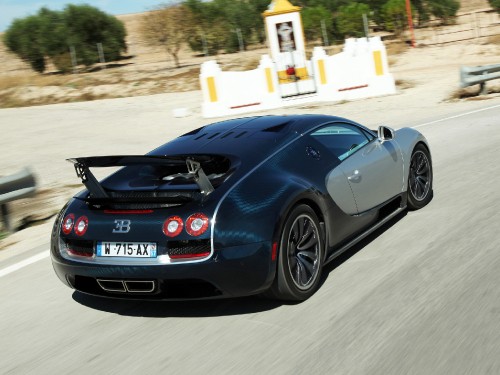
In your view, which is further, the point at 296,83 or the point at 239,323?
the point at 296,83

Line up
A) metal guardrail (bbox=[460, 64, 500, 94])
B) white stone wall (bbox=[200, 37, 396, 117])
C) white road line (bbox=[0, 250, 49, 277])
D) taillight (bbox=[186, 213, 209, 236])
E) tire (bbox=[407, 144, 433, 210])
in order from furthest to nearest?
1. white stone wall (bbox=[200, 37, 396, 117])
2. metal guardrail (bbox=[460, 64, 500, 94])
3. tire (bbox=[407, 144, 433, 210])
4. white road line (bbox=[0, 250, 49, 277])
5. taillight (bbox=[186, 213, 209, 236])

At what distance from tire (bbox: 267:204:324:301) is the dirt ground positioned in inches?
151

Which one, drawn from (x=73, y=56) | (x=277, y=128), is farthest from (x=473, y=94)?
(x=73, y=56)

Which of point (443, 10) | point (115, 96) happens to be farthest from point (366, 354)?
point (443, 10)

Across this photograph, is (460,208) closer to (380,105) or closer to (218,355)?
(218,355)

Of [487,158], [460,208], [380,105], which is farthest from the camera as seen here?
[380,105]

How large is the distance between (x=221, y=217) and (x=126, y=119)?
19824 mm

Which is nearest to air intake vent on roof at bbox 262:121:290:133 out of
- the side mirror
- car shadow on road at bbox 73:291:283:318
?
the side mirror

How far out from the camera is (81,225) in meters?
4.89

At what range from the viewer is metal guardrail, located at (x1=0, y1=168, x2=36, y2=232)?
8.01 meters

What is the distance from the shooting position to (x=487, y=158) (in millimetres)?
9633

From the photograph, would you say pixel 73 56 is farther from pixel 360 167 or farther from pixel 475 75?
pixel 360 167

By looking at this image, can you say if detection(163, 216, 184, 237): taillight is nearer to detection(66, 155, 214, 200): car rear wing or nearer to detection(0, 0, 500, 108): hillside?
detection(66, 155, 214, 200): car rear wing

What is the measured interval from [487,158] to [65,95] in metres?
28.9
